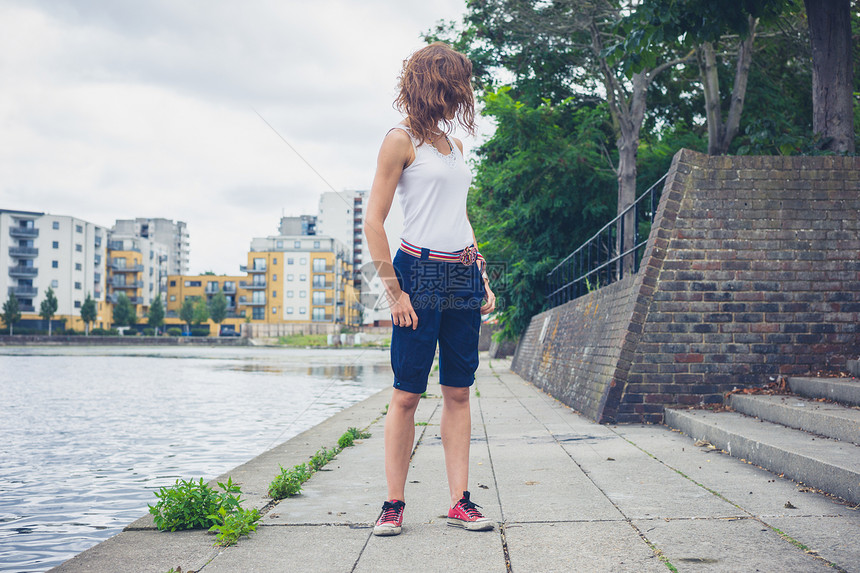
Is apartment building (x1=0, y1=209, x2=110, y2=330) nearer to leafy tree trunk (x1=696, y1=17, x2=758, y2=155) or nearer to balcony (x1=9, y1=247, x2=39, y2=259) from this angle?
balcony (x1=9, y1=247, x2=39, y2=259)

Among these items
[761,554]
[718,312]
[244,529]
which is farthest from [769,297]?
[244,529]

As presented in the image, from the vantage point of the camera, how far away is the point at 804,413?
5.36 m

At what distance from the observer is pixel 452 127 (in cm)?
351

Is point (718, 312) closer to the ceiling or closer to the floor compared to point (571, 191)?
closer to the floor

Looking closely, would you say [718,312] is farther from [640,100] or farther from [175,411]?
[640,100]

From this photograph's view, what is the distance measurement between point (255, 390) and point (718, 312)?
10.9 m

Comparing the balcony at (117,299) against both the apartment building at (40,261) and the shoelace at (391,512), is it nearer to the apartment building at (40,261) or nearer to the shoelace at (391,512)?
the apartment building at (40,261)

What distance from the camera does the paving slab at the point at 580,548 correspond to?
271 cm

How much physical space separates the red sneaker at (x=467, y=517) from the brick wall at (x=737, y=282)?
4230mm

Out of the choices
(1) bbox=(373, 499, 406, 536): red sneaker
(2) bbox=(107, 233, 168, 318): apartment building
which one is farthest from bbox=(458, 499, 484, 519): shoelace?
(2) bbox=(107, 233, 168, 318): apartment building

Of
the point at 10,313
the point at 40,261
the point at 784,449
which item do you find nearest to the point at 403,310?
the point at 784,449

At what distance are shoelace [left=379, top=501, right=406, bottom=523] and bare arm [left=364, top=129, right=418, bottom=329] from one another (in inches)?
31.7

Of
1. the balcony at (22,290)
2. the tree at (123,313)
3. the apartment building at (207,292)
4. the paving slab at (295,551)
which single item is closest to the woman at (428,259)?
the paving slab at (295,551)

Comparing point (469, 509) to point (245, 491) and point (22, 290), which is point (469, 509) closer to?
point (245, 491)
